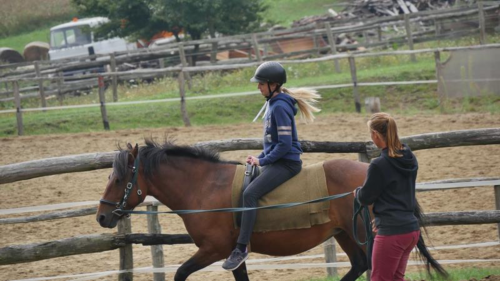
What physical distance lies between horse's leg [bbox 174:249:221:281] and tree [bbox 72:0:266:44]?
22.5 meters

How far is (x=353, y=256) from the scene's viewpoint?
651 centimetres

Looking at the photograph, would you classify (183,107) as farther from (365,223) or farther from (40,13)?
(40,13)

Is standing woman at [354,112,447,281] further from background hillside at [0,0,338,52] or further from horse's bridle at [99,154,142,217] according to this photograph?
background hillside at [0,0,338,52]

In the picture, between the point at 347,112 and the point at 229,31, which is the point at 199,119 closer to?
the point at 347,112

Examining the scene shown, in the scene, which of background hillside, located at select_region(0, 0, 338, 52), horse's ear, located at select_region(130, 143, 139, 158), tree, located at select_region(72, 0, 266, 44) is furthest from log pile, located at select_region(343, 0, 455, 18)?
horse's ear, located at select_region(130, 143, 139, 158)

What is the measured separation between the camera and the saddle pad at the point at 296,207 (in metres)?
6.25

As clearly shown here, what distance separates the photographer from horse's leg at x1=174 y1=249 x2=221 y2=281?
6180 mm

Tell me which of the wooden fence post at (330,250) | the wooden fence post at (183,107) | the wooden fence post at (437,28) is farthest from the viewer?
the wooden fence post at (437,28)

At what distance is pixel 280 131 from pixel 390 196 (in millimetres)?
1314

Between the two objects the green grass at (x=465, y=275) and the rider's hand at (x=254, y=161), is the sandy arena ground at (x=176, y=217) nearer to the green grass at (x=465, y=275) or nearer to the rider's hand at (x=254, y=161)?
the green grass at (x=465, y=275)

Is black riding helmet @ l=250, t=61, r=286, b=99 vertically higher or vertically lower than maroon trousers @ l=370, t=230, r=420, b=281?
higher

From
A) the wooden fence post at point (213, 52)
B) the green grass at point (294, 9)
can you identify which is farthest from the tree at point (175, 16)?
the green grass at point (294, 9)

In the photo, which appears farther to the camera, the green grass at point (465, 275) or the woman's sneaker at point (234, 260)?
the green grass at point (465, 275)

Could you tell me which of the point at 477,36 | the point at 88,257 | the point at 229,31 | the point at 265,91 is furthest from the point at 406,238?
the point at 229,31
